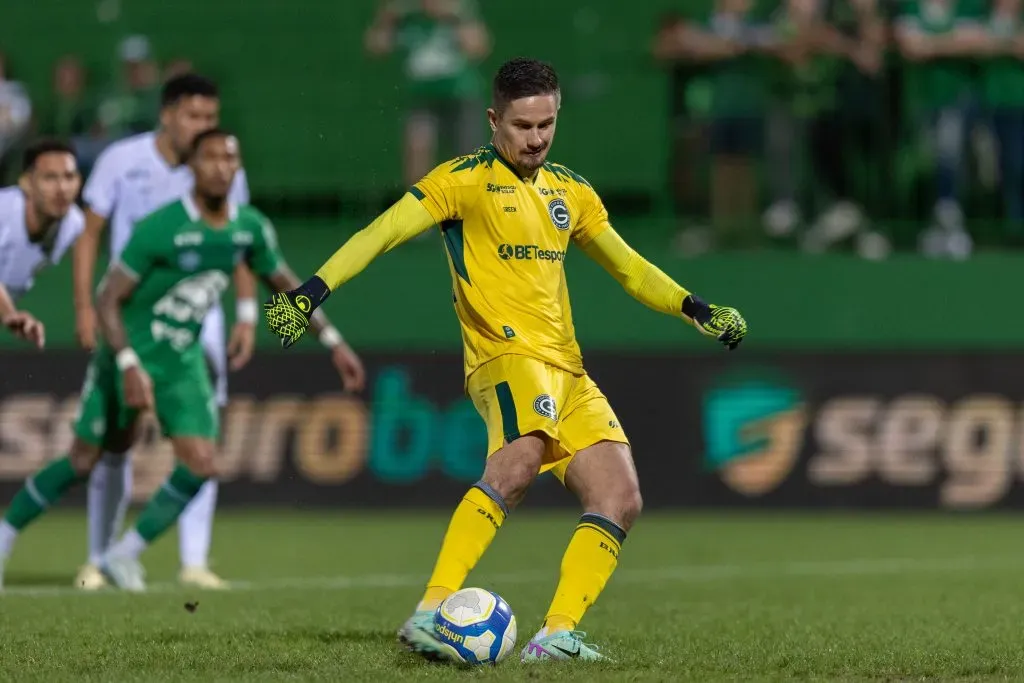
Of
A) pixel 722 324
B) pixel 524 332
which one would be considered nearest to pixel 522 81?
pixel 524 332

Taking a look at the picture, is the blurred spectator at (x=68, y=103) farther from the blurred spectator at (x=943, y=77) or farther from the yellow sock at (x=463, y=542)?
the yellow sock at (x=463, y=542)

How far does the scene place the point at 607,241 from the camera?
6.86 meters

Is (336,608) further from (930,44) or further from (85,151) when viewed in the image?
(930,44)

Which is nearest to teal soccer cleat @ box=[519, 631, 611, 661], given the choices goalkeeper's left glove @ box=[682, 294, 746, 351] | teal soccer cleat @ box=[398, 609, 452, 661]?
teal soccer cleat @ box=[398, 609, 452, 661]

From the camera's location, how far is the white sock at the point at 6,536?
9.61 meters

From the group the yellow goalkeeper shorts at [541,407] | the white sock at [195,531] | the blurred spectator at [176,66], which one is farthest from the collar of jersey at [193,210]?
the blurred spectator at [176,66]

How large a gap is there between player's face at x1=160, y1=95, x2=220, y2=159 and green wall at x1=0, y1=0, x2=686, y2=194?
617cm

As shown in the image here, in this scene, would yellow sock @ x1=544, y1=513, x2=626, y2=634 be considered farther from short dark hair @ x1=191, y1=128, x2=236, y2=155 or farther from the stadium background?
the stadium background

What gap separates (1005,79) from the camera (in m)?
15.3

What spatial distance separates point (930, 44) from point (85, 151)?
7110mm

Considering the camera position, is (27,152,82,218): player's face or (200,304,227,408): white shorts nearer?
(27,152,82,218): player's face

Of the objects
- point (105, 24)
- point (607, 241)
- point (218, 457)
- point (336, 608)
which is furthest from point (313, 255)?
point (607, 241)

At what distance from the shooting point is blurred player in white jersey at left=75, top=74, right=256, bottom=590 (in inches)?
387

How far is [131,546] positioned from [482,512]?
365 cm
